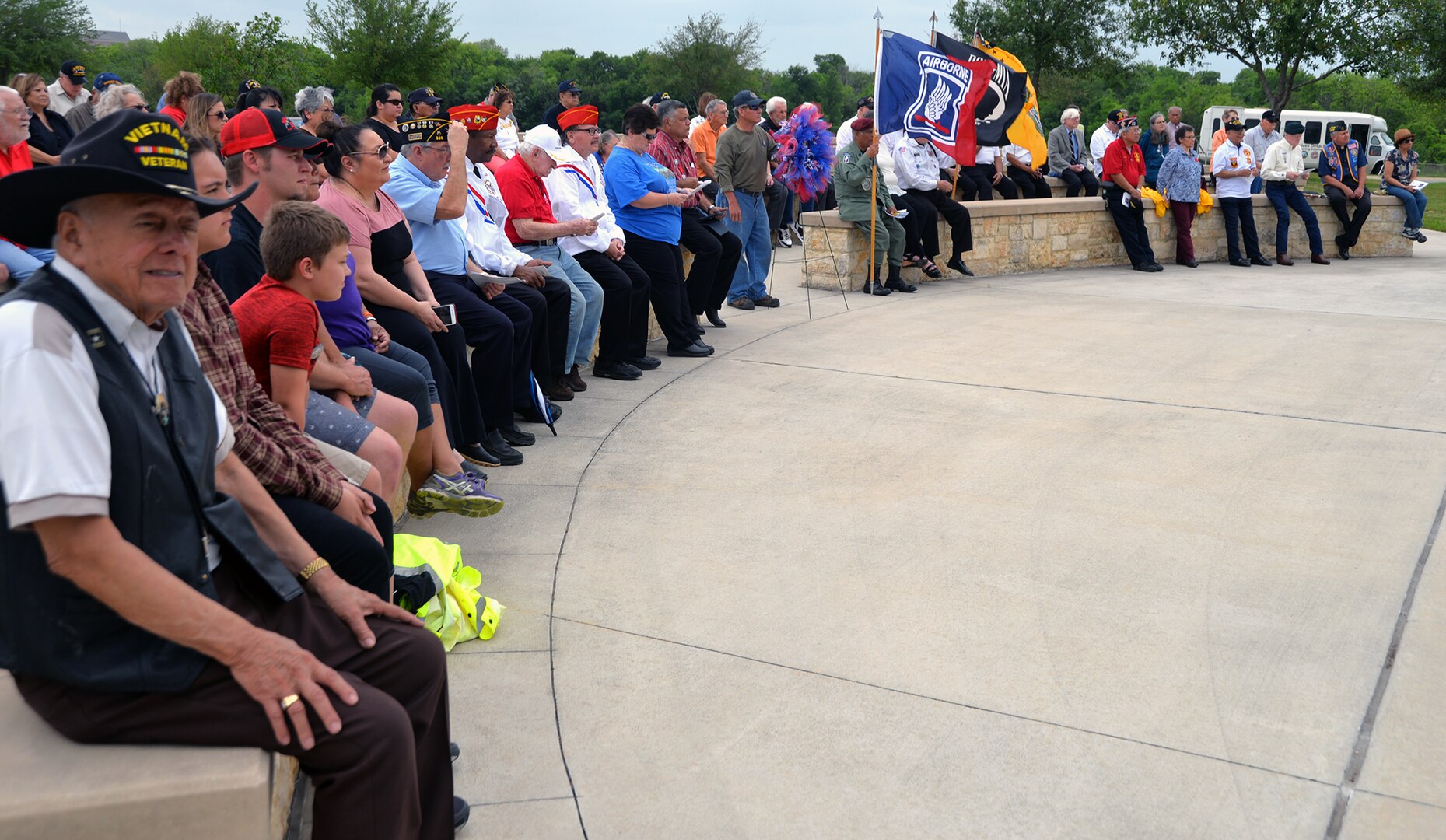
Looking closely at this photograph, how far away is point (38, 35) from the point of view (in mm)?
36844

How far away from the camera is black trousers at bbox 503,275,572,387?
6.27 metres

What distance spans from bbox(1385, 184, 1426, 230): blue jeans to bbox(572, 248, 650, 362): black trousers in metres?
11.3

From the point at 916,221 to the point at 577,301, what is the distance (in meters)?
5.62

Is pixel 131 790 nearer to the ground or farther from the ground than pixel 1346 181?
nearer to the ground

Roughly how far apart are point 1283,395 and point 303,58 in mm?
42387

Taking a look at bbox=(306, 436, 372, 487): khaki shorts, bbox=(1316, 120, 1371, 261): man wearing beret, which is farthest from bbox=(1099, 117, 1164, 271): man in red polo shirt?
bbox=(306, 436, 372, 487): khaki shorts

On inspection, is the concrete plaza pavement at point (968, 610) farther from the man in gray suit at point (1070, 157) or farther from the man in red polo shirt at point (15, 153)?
the man in gray suit at point (1070, 157)

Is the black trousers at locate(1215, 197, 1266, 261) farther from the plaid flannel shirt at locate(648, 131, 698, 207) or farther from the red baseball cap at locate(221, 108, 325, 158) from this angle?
the red baseball cap at locate(221, 108, 325, 158)

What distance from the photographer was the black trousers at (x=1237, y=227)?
13.6m

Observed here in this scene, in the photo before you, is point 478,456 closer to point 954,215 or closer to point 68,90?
point 954,215

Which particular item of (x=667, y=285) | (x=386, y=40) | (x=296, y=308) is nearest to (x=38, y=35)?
(x=386, y=40)

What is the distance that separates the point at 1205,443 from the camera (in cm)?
579

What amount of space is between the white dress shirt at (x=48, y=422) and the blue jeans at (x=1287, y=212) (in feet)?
47.7

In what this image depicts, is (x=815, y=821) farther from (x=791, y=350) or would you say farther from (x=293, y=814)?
(x=791, y=350)
